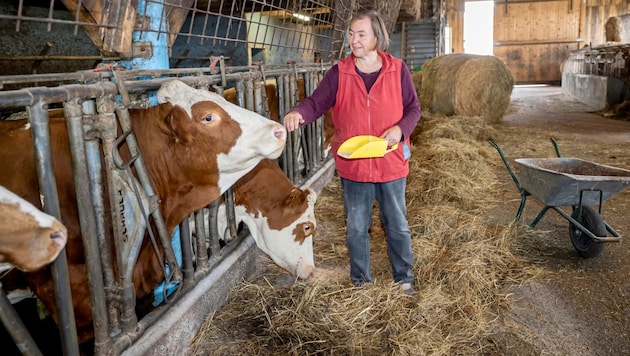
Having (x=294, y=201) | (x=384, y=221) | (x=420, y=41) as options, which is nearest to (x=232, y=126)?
(x=294, y=201)

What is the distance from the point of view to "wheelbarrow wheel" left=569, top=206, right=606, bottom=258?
3.57 metres

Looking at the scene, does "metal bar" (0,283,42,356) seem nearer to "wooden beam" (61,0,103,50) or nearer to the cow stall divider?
the cow stall divider

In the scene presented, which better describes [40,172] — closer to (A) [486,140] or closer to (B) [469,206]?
(B) [469,206]

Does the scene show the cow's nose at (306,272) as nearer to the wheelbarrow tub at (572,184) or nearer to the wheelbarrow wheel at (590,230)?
the wheelbarrow tub at (572,184)

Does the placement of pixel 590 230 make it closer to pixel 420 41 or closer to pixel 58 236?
pixel 58 236

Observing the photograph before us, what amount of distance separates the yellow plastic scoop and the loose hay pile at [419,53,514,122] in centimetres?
857

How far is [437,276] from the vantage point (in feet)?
11.1

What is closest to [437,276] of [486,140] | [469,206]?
[469,206]

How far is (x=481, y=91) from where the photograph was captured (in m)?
10.9

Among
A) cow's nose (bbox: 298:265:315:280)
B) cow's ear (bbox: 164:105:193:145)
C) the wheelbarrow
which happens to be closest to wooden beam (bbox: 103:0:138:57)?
cow's ear (bbox: 164:105:193:145)

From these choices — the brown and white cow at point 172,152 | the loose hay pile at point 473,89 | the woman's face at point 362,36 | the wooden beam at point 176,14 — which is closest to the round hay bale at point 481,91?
the loose hay pile at point 473,89

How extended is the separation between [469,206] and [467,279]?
6.01 feet

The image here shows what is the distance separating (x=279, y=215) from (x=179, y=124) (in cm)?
123

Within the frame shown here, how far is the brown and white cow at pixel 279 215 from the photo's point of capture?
337 cm
